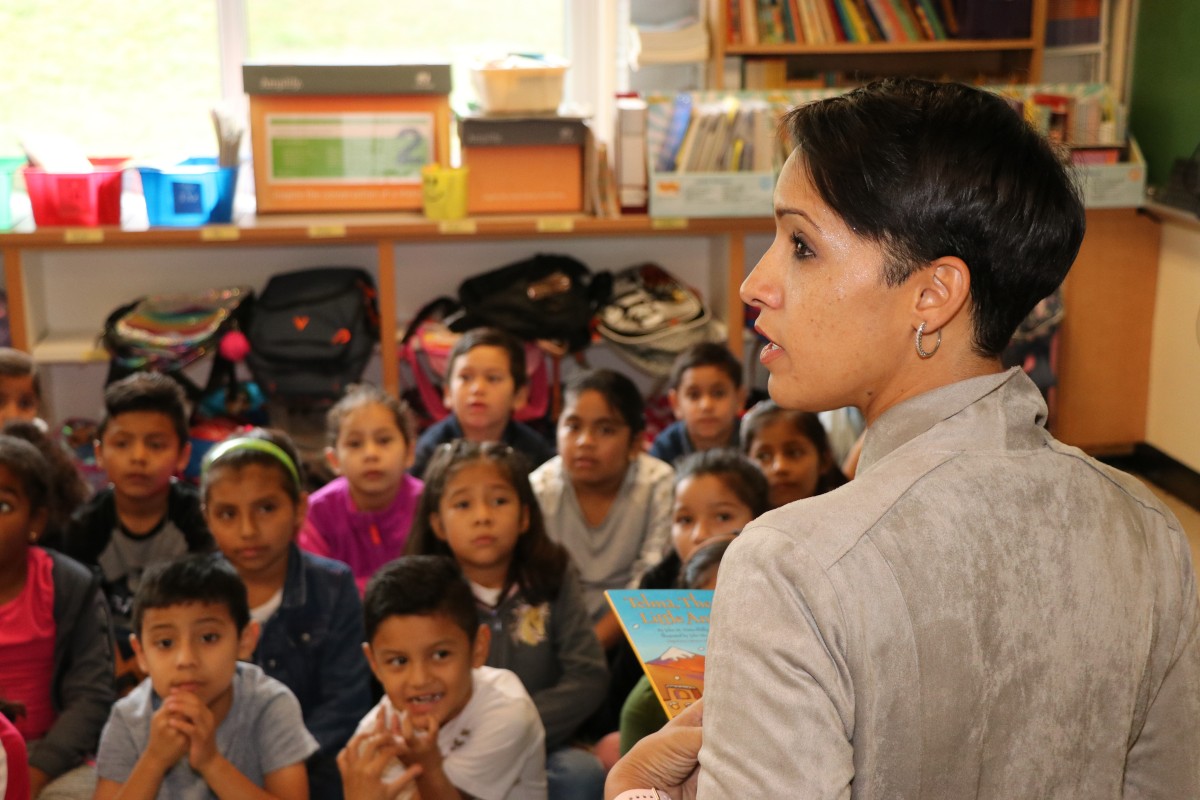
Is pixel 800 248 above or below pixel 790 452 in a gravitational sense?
above

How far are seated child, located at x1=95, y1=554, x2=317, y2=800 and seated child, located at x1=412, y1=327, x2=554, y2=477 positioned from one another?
1265 millimetres

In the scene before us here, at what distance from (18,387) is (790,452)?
1950 millimetres

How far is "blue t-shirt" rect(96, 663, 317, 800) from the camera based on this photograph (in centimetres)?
180

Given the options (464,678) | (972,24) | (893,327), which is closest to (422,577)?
(464,678)

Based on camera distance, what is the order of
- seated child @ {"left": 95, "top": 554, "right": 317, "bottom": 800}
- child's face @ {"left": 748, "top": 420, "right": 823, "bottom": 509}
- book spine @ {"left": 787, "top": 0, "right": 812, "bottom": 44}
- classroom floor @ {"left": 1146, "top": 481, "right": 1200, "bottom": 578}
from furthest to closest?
book spine @ {"left": 787, "top": 0, "right": 812, "bottom": 44} < classroom floor @ {"left": 1146, "top": 481, "right": 1200, "bottom": 578} < child's face @ {"left": 748, "top": 420, "right": 823, "bottom": 509} < seated child @ {"left": 95, "top": 554, "right": 317, "bottom": 800}

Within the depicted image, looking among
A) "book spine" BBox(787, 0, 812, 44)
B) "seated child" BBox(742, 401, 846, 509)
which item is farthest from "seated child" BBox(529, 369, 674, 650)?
"book spine" BBox(787, 0, 812, 44)

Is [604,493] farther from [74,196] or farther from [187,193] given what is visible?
[74,196]

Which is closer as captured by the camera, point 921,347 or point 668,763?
point 921,347

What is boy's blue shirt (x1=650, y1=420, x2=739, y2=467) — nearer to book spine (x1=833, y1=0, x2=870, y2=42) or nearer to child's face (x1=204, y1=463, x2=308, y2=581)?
child's face (x1=204, y1=463, x2=308, y2=581)

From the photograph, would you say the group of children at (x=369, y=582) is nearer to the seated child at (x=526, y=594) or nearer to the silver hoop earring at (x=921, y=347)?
the seated child at (x=526, y=594)

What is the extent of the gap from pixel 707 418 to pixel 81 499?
59.3 inches

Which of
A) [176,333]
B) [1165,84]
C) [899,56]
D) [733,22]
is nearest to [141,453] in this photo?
[176,333]

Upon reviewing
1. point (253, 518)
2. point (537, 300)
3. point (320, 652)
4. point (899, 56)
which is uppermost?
point (899, 56)

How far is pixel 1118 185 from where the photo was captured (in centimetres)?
402
